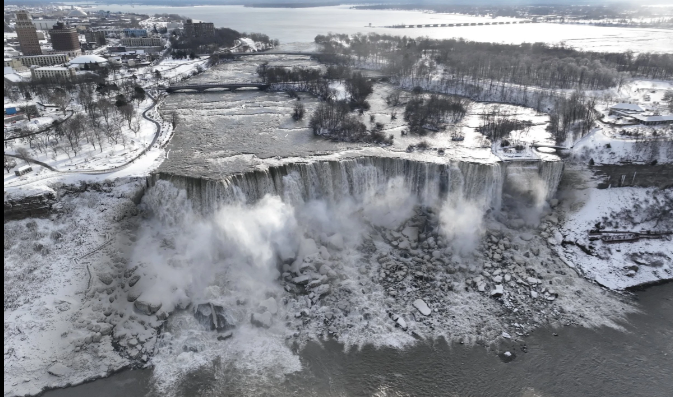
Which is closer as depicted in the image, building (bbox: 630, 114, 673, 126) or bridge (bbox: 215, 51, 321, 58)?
building (bbox: 630, 114, 673, 126)

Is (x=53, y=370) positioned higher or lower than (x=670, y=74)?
lower

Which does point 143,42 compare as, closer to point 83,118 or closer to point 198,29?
point 198,29

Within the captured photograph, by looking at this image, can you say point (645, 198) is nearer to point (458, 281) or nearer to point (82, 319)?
point (458, 281)

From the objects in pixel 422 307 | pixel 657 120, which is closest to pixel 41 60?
pixel 422 307

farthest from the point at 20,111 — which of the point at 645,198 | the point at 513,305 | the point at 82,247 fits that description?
the point at 645,198

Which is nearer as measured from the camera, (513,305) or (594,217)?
(513,305)

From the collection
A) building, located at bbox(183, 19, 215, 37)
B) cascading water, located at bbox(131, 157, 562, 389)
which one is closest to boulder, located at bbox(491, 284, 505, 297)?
cascading water, located at bbox(131, 157, 562, 389)

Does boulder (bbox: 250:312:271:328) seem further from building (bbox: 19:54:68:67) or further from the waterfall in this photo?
building (bbox: 19:54:68:67)
